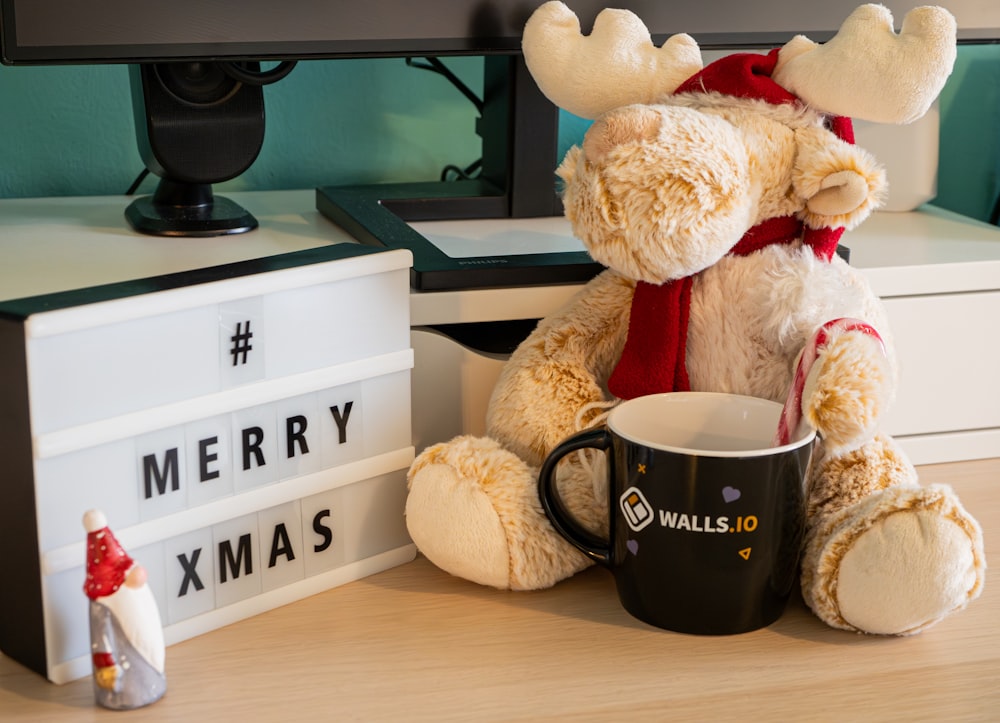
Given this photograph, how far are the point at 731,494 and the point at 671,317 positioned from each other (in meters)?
0.11

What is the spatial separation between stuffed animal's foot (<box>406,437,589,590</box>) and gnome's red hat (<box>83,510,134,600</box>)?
162 mm

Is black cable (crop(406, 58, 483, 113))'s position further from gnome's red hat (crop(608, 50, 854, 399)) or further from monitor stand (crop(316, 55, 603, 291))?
gnome's red hat (crop(608, 50, 854, 399))

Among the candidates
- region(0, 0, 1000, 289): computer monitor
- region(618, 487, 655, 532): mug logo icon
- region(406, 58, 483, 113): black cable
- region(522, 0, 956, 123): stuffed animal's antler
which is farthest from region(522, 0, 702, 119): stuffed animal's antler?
region(406, 58, 483, 113): black cable

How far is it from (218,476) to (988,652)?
1.25ft

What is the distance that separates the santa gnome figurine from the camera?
0.47 metres

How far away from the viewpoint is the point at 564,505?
59cm

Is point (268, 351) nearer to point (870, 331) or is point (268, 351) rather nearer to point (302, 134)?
point (870, 331)

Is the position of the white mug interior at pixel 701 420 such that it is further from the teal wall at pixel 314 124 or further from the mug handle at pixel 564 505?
the teal wall at pixel 314 124

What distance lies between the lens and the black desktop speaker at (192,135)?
28.7 inches

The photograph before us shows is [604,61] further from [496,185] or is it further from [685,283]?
[496,185]

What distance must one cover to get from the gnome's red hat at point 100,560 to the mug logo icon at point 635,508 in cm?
23

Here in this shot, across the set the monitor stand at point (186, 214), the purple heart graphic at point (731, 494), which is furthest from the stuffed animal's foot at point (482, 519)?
the monitor stand at point (186, 214)

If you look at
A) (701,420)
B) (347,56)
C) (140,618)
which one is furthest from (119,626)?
(347,56)

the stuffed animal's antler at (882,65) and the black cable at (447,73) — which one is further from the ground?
the stuffed animal's antler at (882,65)
